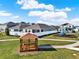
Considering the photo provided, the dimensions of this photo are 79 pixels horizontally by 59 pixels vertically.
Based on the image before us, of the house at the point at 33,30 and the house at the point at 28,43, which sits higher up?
the house at the point at 33,30

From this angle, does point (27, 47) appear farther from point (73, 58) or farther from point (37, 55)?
point (73, 58)

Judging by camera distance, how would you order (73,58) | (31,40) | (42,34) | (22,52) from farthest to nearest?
(42,34) < (31,40) < (22,52) < (73,58)

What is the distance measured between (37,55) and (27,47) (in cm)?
384

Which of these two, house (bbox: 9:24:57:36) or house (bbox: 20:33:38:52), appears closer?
house (bbox: 20:33:38:52)

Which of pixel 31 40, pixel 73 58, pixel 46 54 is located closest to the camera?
pixel 73 58

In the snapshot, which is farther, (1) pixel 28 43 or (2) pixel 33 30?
(2) pixel 33 30

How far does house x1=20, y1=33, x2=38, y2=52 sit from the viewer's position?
29783 millimetres

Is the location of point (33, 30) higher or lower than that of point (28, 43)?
higher

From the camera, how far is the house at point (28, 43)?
2978cm

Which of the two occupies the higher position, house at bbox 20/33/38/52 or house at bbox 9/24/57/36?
house at bbox 9/24/57/36

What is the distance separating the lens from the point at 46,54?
88.3 ft

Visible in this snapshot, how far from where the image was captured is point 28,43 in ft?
99.7

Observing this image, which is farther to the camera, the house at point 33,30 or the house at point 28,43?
the house at point 33,30

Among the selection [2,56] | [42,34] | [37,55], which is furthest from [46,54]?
[42,34]
